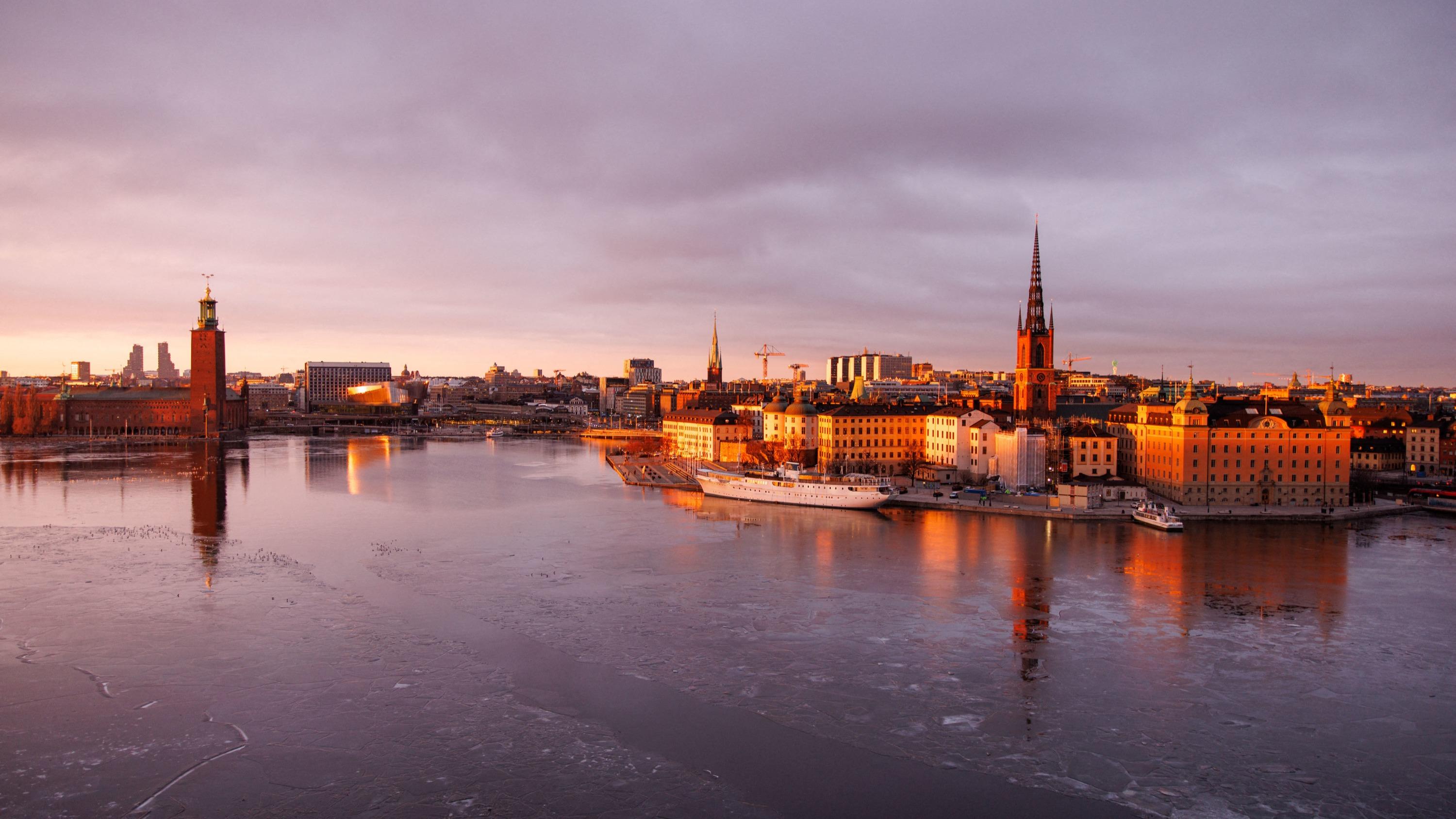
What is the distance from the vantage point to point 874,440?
38.9 metres

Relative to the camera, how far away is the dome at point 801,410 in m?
41.8

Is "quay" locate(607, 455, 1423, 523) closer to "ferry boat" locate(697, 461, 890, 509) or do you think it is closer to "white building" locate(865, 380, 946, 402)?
"ferry boat" locate(697, 461, 890, 509)

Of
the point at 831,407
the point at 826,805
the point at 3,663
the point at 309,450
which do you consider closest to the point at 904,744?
the point at 826,805

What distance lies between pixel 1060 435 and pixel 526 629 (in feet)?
80.8

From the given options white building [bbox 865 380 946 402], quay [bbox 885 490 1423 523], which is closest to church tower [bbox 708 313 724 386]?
white building [bbox 865 380 946 402]

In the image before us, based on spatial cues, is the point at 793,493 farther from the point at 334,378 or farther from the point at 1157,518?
the point at 334,378

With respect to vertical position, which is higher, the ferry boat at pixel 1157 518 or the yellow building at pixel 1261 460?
the yellow building at pixel 1261 460

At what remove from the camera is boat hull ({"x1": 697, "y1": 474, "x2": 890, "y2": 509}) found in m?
29.4

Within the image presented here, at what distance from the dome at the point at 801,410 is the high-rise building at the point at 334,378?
9889cm

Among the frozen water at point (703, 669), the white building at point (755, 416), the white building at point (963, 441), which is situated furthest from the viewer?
the white building at point (755, 416)

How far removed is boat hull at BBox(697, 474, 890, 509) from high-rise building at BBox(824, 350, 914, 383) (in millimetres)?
94582

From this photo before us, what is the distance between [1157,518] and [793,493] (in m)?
11.2

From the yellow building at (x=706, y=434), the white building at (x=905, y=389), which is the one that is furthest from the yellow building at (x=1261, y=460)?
the white building at (x=905, y=389)

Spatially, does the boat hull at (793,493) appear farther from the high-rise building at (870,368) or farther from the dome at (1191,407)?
the high-rise building at (870,368)
